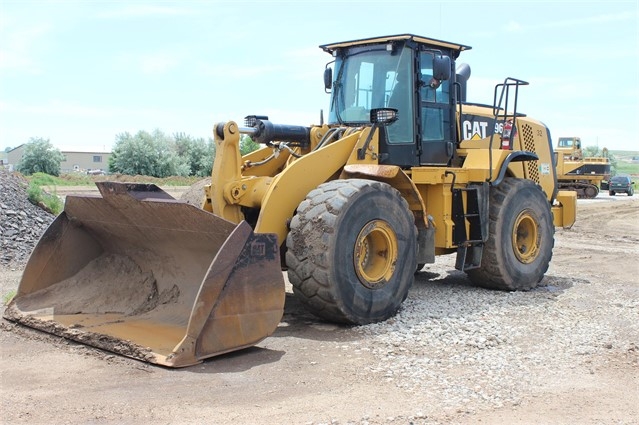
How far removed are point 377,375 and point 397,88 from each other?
3.94 m

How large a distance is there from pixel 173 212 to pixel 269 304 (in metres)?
1.14

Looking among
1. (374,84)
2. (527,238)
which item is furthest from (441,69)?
(527,238)

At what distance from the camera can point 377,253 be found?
277 inches

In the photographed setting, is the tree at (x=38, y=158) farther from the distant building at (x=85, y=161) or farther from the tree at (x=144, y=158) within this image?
the distant building at (x=85, y=161)

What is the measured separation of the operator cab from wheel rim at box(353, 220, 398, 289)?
1.31 meters

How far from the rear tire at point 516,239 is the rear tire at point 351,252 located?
2.06m

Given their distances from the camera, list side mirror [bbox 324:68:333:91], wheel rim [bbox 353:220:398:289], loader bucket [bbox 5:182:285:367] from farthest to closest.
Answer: side mirror [bbox 324:68:333:91] → wheel rim [bbox 353:220:398:289] → loader bucket [bbox 5:182:285:367]

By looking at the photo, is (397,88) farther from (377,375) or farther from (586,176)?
(586,176)

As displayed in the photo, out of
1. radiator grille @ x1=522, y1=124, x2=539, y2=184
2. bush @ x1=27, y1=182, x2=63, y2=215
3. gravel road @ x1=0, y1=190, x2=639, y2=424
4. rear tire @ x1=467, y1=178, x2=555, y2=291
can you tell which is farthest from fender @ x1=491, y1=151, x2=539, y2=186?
bush @ x1=27, y1=182, x2=63, y2=215

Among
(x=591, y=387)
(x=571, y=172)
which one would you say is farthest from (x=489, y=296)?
(x=571, y=172)

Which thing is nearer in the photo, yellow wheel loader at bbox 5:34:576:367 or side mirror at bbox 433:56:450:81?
yellow wheel loader at bbox 5:34:576:367

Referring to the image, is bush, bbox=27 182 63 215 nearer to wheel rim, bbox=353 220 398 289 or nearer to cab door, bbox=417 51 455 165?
cab door, bbox=417 51 455 165

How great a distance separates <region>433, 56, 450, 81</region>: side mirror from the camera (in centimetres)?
793

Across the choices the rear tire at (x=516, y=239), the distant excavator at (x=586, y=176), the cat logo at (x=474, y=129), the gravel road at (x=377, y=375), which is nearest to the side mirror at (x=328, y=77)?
the cat logo at (x=474, y=129)
